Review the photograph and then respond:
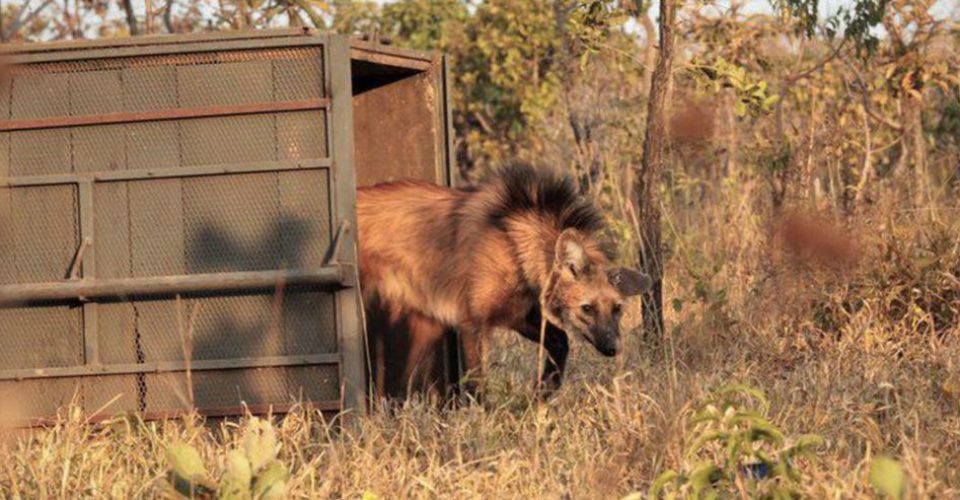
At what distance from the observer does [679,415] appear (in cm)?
455

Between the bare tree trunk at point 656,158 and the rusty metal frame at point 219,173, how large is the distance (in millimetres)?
1742

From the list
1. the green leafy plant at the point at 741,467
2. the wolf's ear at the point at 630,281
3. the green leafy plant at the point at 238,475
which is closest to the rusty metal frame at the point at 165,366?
the wolf's ear at the point at 630,281

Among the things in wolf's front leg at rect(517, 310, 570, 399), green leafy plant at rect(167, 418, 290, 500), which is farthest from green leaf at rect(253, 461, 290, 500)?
wolf's front leg at rect(517, 310, 570, 399)

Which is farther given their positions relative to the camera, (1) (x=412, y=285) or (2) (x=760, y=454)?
(1) (x=412, y=285)

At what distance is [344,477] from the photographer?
14.9 feet

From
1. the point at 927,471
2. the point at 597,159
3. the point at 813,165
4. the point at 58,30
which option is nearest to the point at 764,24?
the point at 597,159

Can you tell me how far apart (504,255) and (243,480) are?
2872mm

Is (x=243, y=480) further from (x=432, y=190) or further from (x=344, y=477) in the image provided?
(x=432, y=190)

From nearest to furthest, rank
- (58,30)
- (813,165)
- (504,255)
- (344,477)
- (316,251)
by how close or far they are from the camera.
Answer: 1. (344,477)
2. (316,251)
3. (504,255)
4. (813,165)
5. (58,30)

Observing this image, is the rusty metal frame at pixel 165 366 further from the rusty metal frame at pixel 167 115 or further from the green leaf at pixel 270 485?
the green leaf at pixel 270 485

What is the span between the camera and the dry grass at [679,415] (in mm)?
4438

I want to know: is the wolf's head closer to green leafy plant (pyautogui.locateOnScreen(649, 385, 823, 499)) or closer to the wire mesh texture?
the wire mesh texture

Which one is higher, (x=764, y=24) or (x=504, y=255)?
(x=764, y=24)

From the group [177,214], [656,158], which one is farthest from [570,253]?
[177,214]
